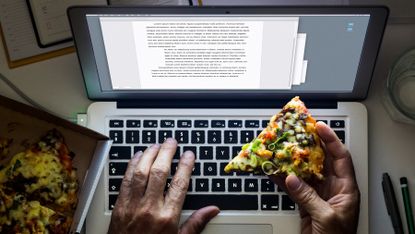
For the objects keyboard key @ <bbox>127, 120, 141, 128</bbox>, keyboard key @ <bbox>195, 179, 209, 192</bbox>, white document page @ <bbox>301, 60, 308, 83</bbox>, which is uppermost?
white document page @ <bbox>301, 60, 308, 83</bbox>

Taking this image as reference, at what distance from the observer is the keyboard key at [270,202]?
2.60ft

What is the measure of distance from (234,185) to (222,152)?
0.05 metres

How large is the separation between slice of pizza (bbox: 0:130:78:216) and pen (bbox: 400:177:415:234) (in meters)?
0.51

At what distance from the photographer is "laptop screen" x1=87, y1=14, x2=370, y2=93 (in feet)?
2.40

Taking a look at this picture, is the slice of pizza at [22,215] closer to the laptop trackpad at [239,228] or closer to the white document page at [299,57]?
→ the laptop trackpad at [239,228]

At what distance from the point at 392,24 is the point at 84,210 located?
1.87ft

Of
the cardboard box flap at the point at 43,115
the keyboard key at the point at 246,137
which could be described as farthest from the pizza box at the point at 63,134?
the keyboard key at the point at 246,137

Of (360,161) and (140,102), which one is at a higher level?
(140,102)

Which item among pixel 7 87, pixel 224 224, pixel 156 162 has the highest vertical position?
pixel 7 87

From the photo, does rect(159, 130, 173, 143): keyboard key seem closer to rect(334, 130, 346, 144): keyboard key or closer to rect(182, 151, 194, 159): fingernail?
rect(182, 151, 194, 159): fingernail

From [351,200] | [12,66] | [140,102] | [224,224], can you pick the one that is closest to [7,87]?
[12,66]

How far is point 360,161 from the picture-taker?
0.80 m

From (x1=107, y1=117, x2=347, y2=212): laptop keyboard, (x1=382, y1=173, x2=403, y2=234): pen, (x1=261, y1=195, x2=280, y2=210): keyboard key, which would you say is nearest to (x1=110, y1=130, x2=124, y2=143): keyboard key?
(x1=107, y1=117, x2=347, y2=212): laptop keyboard

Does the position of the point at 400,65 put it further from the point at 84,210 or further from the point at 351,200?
the point at 84,210
